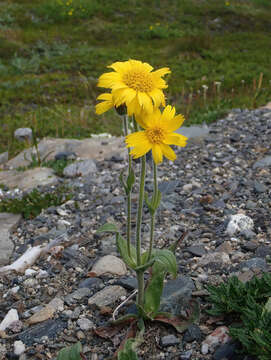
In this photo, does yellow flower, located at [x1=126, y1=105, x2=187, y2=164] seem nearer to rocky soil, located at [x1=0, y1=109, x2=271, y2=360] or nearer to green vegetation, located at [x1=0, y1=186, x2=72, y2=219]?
rocky soil, located at [x1=0, y1=109, x2=271, y2=360]

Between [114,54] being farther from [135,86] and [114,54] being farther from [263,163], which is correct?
[135,86]

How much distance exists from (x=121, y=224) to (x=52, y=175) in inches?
70.7

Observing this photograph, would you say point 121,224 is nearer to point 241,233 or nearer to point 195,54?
point 241,233

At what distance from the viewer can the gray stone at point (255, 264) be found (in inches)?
124

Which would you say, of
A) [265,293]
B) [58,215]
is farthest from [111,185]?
[265,293]

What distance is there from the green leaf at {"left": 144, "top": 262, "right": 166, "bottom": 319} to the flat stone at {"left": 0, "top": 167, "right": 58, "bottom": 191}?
3032 millimetres

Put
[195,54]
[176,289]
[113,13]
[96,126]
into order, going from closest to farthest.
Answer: [176,289] < [96,126] < [195,54] < [113,13]

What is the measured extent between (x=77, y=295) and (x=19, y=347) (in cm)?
58

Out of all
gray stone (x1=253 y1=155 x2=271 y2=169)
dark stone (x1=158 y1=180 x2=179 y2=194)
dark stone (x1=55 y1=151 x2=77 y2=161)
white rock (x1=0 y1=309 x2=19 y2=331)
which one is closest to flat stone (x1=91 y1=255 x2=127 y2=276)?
white rock (x1=0 y1=309 x2=19 y2=331)

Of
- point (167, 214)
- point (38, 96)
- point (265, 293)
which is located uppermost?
point (265, 293)

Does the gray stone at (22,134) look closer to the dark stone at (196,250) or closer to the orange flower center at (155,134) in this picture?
the dark stone at (196,250)

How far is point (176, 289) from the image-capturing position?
2.94 meters

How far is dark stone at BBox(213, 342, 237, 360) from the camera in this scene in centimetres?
241

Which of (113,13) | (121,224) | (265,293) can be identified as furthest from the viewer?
(113,13)
